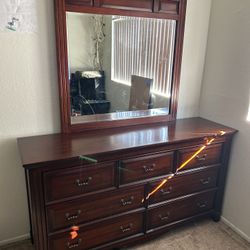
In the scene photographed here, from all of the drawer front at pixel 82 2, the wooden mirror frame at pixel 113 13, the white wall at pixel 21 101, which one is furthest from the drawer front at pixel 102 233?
the drawer front at pixel 82 2

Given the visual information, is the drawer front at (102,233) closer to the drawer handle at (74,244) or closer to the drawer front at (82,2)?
the drawer handle at (74,244)

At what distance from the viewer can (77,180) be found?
152 centimetres

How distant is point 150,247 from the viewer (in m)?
1.91

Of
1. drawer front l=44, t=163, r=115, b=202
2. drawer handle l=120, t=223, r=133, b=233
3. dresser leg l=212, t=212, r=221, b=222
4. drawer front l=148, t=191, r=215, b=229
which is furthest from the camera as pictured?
dresser leg l=212, t=212, r=221, b=222

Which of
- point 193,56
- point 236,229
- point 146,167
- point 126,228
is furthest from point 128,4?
point 236,229

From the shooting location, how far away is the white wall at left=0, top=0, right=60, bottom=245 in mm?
1597

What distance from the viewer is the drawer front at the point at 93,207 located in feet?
5.02

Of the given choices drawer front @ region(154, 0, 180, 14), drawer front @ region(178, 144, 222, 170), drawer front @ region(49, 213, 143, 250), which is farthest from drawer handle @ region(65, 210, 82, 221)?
drawer front @ region(154, 0, 180, 14)

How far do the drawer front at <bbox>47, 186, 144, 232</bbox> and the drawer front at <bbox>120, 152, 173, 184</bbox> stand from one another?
9 cm

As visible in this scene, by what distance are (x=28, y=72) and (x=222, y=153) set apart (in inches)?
60.8

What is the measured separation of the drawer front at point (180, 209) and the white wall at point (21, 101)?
3.08ft

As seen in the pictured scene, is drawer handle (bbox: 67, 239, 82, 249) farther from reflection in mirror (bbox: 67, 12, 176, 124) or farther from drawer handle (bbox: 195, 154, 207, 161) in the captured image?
drawer handle (bbox: 195, 154, 207, 161)

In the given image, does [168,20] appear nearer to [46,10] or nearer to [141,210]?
[46,10]

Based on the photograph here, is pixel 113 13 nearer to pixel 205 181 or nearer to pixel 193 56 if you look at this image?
pixel 193 56
